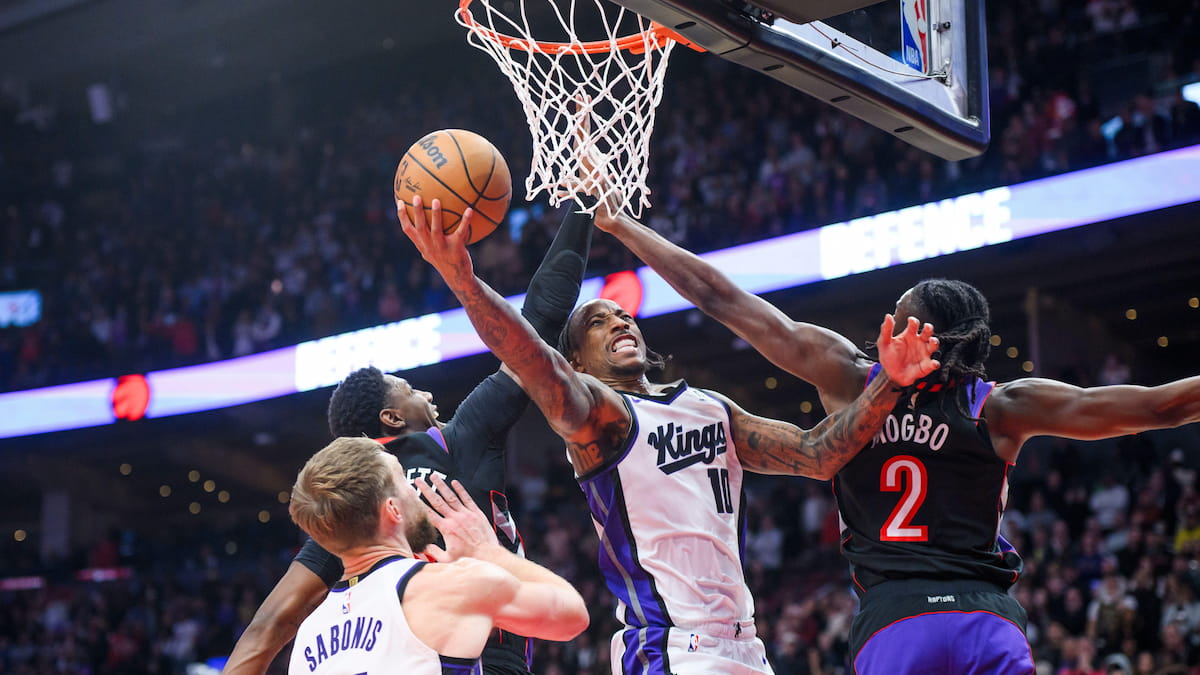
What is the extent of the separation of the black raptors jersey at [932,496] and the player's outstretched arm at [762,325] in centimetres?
29

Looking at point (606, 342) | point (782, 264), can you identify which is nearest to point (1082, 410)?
point (606, 342)

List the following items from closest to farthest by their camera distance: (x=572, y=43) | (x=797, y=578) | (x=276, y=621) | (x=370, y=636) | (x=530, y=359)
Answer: (x=370, y=636) → (x=530, y=359) → (x=276, y=621) → (x=572, y=43) → (x=797, y=578)

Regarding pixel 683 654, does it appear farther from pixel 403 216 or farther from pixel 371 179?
pixel 371 179

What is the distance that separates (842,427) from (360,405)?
5.35 ft

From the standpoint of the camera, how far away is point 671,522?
11.8 ft

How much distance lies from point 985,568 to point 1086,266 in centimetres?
970

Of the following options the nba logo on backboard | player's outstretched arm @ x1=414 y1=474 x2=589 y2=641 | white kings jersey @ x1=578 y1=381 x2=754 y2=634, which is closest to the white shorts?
white kings jersey @ x1=578 y1=381 x2=754 y2=634

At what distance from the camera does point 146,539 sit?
805 inches

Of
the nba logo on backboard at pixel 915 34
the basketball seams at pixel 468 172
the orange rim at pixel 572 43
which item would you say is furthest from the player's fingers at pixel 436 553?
the nba logo on backboard at pixel 915 34

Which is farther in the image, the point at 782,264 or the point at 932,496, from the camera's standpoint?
the point at 782,264

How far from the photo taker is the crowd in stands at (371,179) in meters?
12.2

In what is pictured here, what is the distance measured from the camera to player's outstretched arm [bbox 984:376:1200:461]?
3389mm

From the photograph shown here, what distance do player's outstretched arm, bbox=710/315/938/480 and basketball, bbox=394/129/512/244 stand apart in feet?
3.32

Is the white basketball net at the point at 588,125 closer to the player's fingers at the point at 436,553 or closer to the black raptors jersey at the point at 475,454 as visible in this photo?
the black raptors jersey at the point at 475,454
